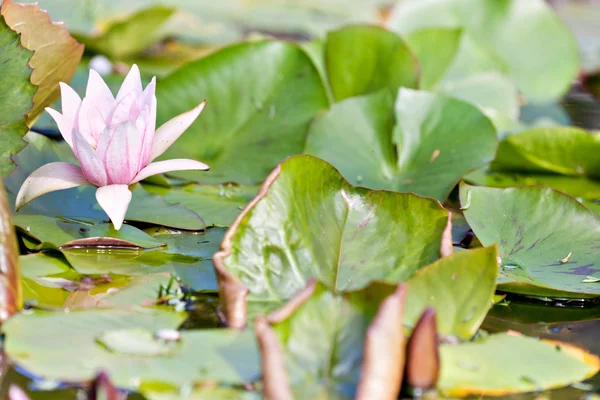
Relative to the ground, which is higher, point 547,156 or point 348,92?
point 348,92

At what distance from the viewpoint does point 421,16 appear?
312 cm

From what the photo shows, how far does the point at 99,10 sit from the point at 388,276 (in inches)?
115

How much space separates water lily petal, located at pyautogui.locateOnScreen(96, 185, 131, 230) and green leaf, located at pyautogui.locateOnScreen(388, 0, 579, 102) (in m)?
2.14

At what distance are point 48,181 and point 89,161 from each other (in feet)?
0.32

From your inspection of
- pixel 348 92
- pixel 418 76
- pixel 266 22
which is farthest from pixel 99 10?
pixel 418 76

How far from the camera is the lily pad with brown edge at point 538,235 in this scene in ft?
4.26

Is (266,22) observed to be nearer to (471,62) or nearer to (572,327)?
(471,62)

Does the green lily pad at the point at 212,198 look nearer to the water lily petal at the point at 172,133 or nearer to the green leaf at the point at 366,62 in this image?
the water lily petal at the point at 172,133

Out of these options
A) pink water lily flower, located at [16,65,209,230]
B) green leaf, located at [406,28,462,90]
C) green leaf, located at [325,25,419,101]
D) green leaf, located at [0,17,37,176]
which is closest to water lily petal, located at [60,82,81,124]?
pink water lily flower, located at [16,65,209,230]

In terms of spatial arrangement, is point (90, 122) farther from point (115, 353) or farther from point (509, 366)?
point (509, 366)

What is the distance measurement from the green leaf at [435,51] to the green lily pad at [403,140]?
61cm

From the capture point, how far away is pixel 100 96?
1310 mm

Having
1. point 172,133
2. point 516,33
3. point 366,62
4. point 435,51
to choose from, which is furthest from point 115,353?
point 516,33

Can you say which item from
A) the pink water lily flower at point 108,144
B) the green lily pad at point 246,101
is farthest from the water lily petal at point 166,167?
the green lily pad at point 246,101
